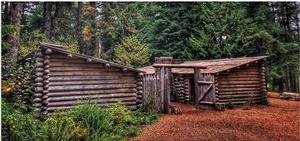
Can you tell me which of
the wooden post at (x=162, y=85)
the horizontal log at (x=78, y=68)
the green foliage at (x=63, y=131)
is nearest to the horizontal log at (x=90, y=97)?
the horizontal log at (x=78, y=68)

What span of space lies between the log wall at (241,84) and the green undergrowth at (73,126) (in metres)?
8.68

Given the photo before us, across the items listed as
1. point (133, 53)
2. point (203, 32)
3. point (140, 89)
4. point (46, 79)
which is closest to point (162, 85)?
point (140, 89)

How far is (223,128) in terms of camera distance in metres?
12.9

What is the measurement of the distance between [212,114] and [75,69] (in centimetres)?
764

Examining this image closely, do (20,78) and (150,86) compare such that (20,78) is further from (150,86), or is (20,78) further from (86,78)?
(150,86)

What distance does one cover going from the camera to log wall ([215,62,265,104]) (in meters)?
20.6

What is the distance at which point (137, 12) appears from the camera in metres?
43.2

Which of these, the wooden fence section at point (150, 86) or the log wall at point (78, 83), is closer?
the log wall at point (78, 83)

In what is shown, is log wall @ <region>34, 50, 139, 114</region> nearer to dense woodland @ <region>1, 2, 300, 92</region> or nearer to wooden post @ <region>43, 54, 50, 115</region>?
wooden post @ <region>43, 54, 50, 115</region>

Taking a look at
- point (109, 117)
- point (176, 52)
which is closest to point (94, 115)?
point (109, 117)

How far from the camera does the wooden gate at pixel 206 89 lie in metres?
19.8

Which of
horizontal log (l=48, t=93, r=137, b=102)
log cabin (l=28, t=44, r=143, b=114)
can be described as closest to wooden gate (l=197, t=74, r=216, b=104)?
log cabin (l=28, t=44, r=143, b=114)

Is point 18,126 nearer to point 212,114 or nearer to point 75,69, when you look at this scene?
point 75,69

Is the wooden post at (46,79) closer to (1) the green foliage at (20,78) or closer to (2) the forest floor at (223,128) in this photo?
(1) the green foliage at (20,78)
